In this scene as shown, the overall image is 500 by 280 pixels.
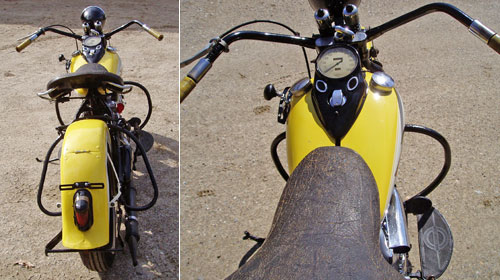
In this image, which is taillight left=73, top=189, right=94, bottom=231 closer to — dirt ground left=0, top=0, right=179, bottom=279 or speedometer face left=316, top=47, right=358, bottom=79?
dirt ground left=0, top=0, right=179, bottom=279

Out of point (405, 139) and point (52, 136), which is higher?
point (405, 139)

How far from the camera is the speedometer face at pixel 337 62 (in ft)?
5.65

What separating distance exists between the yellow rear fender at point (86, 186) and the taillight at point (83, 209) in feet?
0.06

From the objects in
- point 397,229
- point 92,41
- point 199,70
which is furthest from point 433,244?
point 92,41

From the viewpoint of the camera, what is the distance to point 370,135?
1.67 m

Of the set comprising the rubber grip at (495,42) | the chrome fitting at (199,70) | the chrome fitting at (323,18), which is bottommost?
the chrome fitting at (199,70)

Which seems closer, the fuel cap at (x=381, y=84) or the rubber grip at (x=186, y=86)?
the rubber grip at (x=186, y=86)

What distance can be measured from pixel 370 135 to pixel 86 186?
4.43ft

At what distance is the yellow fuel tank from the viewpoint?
1.65 metres

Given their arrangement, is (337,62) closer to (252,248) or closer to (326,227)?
(326,227)

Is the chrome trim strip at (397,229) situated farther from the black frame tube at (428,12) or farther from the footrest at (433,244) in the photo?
the black frame tube at (428,12)

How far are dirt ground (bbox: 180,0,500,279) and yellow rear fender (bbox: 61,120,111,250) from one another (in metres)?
0.78

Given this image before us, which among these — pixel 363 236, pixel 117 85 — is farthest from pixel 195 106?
pixel 363 236

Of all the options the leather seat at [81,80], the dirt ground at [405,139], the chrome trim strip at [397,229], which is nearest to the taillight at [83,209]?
the leather seat at [81,80]
